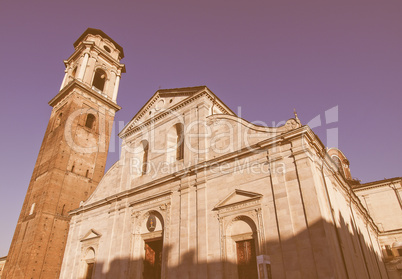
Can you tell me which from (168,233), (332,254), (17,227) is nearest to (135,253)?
(168,233)

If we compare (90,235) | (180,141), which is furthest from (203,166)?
(90,235)

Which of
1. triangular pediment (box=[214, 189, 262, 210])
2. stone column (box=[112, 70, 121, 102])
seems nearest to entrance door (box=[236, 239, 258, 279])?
triangular pediment (box=[214, 189, 262, 210])

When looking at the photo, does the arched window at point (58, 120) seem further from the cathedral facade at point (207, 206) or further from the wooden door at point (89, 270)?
the wooden door at point (89, 270)

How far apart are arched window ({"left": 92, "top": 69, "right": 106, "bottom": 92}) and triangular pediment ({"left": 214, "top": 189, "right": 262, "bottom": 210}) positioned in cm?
2427

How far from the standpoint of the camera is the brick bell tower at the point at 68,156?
826 inches

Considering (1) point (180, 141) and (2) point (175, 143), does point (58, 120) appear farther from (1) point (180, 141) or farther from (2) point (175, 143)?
(1) point (180, 141)

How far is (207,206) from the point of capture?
520 inches

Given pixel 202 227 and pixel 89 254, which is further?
pixel 89 254

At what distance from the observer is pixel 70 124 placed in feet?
85.4

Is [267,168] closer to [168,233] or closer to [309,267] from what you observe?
[309,267]

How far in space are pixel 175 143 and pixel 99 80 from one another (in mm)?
19589

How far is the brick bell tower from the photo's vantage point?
68.8 ft

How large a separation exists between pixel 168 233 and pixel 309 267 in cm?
684

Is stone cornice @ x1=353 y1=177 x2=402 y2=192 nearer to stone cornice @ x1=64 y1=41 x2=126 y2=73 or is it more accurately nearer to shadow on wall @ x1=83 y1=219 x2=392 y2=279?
shadow on wall @ x1=83 y1=219 x2=392 y2=279
